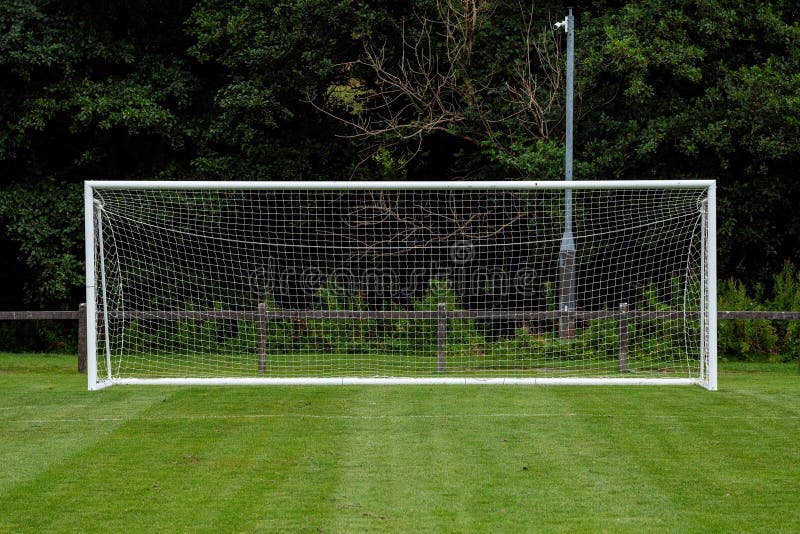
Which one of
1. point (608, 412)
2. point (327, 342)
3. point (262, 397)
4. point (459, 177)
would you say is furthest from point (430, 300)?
point (459, 177)

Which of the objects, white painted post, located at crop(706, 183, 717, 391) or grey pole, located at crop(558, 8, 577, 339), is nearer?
white painted post, located at crop(706, 183, 717, 391)

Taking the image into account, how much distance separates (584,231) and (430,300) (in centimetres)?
316

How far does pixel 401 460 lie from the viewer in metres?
8.79

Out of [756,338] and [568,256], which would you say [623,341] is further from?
[756,338]

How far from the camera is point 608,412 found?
11.3 m

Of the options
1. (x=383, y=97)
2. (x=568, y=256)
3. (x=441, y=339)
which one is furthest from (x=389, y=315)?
(x=383, y=97)

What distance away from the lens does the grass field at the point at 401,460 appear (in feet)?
22.9

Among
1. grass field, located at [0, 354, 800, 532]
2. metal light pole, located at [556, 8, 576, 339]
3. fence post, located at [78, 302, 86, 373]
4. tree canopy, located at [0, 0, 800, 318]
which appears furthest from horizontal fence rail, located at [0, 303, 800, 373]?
tree canopy, located at [0, 0, 800, 318]

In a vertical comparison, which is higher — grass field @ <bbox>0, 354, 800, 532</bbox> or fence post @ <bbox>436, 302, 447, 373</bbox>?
fence post @ <bbox>436, 302, 447, 373</bbox>

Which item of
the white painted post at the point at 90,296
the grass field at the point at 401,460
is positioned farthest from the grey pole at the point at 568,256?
the white painted post at the point at 90,296

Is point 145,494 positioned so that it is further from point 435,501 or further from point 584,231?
point 584,231

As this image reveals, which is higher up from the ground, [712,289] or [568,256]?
[568,256]

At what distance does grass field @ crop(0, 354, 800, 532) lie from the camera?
6992mm

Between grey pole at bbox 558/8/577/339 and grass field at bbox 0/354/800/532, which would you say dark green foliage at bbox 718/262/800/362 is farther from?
grass field at bbox 0/354/800/532
